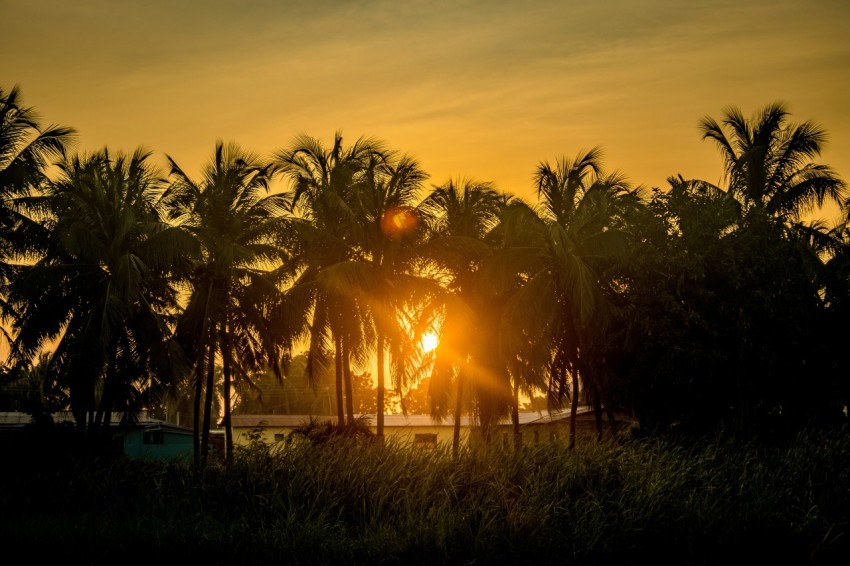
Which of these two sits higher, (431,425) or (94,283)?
(94,283)

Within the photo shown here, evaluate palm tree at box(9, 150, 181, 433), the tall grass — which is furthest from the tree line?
the tall grass

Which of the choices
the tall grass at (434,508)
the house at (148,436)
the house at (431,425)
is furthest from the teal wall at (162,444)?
the tall grass at (434,508)

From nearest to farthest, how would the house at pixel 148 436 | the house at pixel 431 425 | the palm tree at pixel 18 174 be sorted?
the palm tree at pixel 18 174
the house at pixel 148 436
the house at pixel 431 425

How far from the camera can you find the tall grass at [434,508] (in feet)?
39.9

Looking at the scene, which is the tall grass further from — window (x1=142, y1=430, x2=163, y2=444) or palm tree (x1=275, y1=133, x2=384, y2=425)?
window (x1=142, y1=430, x2=163, y2=444)

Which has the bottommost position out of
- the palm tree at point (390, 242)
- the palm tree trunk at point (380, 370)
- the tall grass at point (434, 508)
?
the tall grass at point (434, 508)

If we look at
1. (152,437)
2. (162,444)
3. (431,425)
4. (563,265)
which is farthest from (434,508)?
(431,425)

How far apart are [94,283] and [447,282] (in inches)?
501

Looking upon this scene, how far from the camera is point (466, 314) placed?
101ft

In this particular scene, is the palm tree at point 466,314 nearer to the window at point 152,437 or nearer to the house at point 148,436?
the house at point 148,436

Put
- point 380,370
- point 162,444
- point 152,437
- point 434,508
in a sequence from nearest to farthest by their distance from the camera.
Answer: point 434,508 < point 380,370 < point 152,437 < point 162,444

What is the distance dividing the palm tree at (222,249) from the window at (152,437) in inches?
508

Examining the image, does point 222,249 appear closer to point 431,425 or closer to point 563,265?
point 563,265

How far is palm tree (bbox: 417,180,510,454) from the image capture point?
3108 cm
